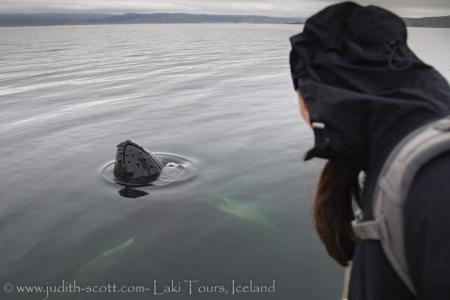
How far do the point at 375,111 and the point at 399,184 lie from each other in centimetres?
44

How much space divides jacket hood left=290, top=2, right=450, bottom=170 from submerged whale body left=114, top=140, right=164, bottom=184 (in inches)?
345

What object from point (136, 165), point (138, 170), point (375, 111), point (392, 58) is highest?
point (392, 58)

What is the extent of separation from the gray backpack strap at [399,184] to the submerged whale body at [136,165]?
9233 mm

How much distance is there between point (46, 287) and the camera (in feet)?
24.1

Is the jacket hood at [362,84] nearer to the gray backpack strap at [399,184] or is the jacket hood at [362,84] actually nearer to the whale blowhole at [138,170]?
the gray backpack strap at [399,184]

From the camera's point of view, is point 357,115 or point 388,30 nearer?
point 357,115

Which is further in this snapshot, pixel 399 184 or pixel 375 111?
pixel 375 111

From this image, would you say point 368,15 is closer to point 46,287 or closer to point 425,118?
point 425,118

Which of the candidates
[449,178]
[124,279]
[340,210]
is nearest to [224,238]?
[124,279]

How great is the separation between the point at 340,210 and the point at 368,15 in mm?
1344

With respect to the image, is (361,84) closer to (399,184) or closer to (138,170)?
(399,184)

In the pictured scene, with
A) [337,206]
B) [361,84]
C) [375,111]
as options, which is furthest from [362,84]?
[337,206]

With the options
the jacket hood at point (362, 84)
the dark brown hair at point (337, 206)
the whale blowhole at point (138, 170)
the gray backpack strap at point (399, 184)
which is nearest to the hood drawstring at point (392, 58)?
the jacket hood at point (362, 84)

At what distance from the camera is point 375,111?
2232mm
